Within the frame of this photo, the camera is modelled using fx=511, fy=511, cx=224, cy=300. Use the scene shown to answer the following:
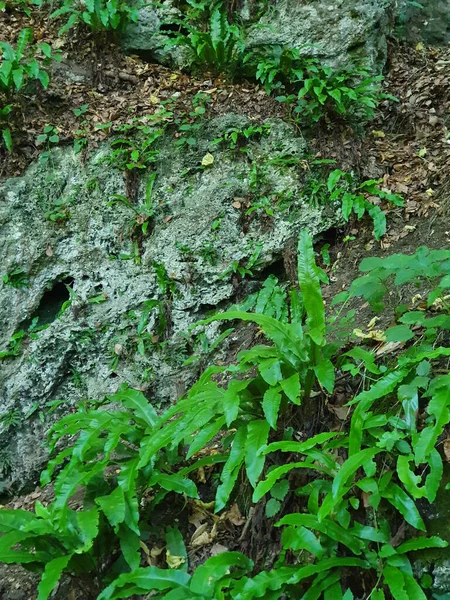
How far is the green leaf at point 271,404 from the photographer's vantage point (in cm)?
298

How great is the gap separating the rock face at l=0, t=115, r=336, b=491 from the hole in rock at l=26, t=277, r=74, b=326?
0.01 metres

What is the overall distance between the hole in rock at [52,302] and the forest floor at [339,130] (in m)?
1.57

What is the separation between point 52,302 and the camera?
586 cm

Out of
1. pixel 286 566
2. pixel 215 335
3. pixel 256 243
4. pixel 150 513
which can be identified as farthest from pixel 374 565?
pixel 256 243

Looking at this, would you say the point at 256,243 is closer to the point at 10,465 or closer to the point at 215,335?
the point at 215,335

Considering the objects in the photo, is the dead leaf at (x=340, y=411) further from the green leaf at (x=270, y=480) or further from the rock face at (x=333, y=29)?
the rock face at (x=333, y=29)

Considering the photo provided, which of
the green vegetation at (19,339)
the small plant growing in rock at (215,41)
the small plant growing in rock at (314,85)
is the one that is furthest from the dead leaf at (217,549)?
the small plant growing in rock at (215,41)

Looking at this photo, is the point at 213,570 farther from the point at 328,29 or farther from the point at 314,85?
the point at 328,29

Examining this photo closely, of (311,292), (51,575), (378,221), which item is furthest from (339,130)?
(51,575)

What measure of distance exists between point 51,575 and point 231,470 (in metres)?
1.15

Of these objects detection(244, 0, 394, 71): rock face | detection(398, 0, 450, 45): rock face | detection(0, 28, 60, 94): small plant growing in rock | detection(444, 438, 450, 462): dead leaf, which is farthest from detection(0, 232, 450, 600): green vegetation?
detection(398, 0, 450, 45): rock face

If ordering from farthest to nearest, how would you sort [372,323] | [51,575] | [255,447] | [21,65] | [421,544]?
[21,65]
[372,323]
[255,447]
[51,575]
[421,544]

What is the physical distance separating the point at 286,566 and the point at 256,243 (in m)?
3.46

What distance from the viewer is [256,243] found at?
5508 millimetres
